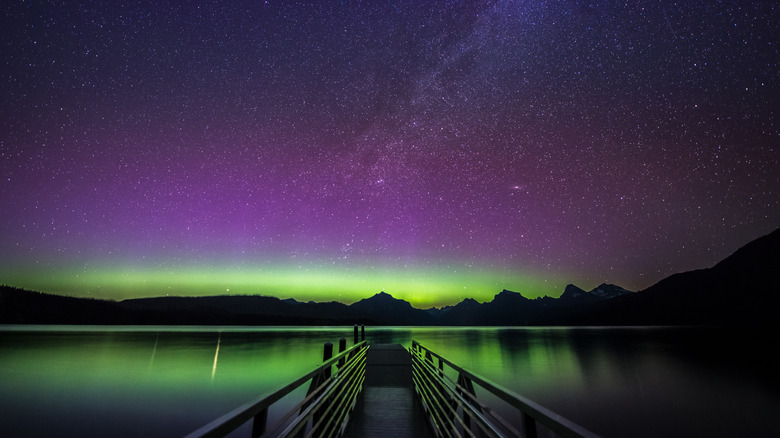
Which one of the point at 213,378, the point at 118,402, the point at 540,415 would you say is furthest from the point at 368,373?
the point at 213,378

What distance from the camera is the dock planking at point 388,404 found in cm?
578

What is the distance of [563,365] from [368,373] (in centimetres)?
3541

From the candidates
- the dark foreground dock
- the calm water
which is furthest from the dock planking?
the calm water

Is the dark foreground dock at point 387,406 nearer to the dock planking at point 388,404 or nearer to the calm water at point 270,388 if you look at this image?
the dock planking at point 388,404

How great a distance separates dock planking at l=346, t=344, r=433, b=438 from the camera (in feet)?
19.0

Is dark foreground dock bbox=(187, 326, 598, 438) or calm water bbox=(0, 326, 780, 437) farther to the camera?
calm water bbox=(0, 326, 780, 437)

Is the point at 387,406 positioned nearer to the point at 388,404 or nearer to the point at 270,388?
the point at 388,404

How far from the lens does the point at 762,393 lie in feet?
79.0

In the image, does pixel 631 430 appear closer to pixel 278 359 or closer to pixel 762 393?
pixel 762 393

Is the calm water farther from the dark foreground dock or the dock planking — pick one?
the dark foreground dock

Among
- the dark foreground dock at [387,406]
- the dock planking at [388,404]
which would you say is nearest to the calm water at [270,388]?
the dock planking at [388,404]

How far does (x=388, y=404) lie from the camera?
7.53m

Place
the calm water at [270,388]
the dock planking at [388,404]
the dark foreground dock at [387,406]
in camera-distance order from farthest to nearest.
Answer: the calm water at [270,388] → the dock planking at [388,404] → the dark foreground dock at [387,406]

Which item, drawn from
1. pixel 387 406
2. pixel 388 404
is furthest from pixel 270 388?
pixel 387 406
